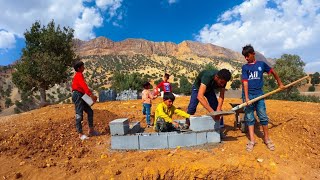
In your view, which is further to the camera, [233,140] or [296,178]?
[233,140]

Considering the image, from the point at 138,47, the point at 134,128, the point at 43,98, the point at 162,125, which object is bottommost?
the point at 134,128

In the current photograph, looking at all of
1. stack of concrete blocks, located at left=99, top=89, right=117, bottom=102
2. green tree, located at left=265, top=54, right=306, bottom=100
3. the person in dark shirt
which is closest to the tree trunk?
stack of concrete blocks, located at left=99, top=89, right=117, bottom=102

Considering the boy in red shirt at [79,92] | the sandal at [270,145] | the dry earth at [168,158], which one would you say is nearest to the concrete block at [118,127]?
the dry earth at [168,158]

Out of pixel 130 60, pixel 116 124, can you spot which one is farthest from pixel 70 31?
pixel 130 60

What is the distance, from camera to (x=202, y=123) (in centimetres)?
582

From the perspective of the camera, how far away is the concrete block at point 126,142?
597 cm

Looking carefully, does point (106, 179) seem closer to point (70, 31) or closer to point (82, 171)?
point (82, 171)

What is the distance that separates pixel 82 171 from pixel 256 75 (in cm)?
364

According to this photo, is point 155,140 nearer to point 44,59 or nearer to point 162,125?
point 162,125

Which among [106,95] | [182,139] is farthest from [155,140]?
[106,95]

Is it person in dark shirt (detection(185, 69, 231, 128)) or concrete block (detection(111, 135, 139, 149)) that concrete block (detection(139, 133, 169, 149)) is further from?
person in dark shirt (detection(185, 69, 231, 128))

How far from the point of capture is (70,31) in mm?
20422

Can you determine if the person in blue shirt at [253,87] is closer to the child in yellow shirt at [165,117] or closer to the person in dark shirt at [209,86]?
the person in dark shirt at [209,86]

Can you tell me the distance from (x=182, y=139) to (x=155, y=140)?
1.77 feet
